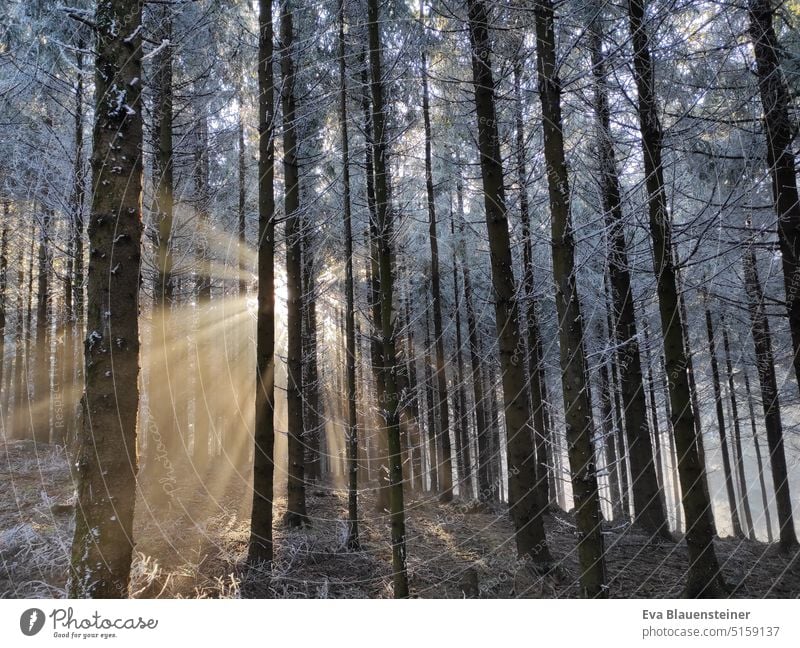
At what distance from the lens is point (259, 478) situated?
6.17 m

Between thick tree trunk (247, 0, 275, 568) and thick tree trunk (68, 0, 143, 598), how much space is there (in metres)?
2.51

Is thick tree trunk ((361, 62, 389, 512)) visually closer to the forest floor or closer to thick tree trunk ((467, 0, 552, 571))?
the forest floor

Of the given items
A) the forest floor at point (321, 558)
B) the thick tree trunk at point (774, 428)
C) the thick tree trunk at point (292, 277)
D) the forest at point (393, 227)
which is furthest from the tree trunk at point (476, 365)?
the thick tree trunk at point (774, 428)

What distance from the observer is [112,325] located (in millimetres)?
3490

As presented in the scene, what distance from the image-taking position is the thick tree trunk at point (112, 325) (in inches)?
129

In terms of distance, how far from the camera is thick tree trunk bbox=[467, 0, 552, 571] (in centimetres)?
652

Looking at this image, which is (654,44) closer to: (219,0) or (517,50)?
(517,50)

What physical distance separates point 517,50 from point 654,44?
1.51 metres

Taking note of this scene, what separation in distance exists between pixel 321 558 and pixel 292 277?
468 centimetres

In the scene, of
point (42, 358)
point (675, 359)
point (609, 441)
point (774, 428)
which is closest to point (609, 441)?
point (609, 441)

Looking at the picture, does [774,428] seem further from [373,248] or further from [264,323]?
[264,323]
